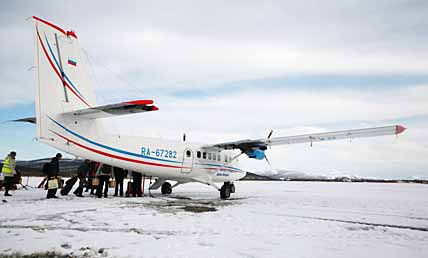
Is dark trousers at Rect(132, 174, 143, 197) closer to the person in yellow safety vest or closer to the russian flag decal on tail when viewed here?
the person in yellow safety vest

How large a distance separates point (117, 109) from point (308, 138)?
8857mm

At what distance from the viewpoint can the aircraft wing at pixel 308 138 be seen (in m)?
12.9

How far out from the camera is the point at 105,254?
14.1 feet

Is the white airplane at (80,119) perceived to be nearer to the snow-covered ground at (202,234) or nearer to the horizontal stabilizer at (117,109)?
the horizontal stabilizer at (117,109)

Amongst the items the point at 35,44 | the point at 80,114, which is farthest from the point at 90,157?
the point at 35,44

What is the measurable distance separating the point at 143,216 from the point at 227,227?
2323 mm

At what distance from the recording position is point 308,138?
14367 millimetres

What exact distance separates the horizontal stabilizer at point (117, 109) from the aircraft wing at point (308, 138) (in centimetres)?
649

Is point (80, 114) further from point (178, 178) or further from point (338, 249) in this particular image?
point (338, 249)

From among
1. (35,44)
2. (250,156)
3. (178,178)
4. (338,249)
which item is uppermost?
(35,44)

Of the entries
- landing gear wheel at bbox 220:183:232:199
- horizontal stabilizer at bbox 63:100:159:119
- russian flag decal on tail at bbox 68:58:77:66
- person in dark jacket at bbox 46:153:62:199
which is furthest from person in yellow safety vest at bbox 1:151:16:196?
landing gear wheel at bbox 220:183:232:199

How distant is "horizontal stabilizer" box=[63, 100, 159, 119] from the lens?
8560 mm

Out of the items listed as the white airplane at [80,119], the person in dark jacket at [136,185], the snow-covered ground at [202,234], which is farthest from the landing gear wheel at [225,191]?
the snow-covered ground at [202,234]

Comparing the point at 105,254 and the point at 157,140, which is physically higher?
the point at 157,140
